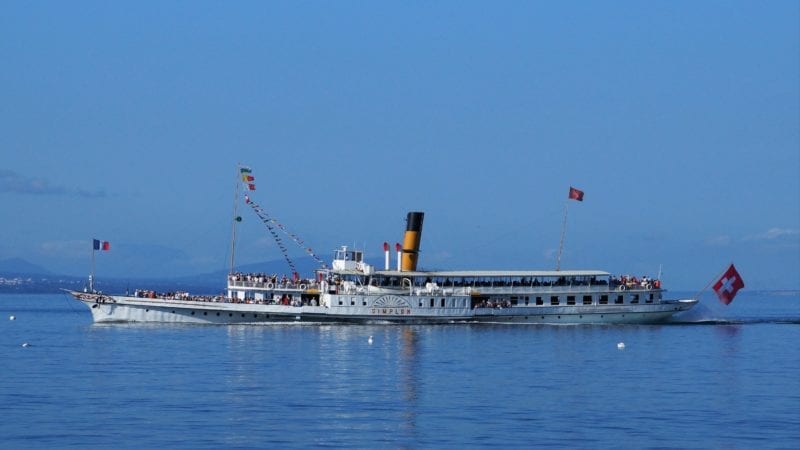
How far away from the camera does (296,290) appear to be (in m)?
93.9

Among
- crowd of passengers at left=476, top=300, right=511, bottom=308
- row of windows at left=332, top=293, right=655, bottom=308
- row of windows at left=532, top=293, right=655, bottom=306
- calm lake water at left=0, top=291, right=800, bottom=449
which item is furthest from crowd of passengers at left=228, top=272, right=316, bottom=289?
row of windows at left=532, top=293, right=655, bottom=306

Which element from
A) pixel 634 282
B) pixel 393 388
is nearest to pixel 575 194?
pixel 634 282

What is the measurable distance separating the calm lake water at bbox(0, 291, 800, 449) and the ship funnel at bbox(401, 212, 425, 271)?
711cm

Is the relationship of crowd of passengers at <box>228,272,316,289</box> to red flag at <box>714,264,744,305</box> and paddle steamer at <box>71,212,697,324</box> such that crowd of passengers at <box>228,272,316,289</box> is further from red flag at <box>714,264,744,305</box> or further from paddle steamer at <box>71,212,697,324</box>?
red flag at <box>714,264,744,305</box>

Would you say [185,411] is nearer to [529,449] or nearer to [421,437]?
[421,437]

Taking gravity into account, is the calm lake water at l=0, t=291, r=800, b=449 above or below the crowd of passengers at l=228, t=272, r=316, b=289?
below

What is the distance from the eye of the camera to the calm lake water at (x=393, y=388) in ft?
141

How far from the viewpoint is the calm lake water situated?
141ft

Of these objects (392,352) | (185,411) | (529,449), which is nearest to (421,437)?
(529,449)

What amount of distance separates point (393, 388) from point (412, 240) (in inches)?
1681

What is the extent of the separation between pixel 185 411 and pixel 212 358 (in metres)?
21.4

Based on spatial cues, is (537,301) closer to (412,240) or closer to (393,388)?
(412,240)

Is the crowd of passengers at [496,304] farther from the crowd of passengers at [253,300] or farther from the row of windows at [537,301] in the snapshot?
the crowd of passengers at [253,300]

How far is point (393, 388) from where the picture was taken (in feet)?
186
